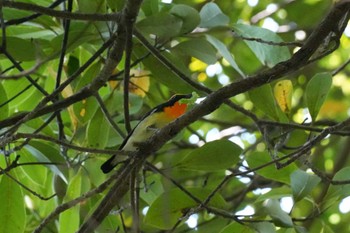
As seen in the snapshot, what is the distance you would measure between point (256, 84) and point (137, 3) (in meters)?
0.47

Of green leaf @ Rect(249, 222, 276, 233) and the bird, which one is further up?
the bird

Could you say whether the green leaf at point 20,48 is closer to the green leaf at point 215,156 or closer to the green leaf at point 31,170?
the green leaf at point 31,170

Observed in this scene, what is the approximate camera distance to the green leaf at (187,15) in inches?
113

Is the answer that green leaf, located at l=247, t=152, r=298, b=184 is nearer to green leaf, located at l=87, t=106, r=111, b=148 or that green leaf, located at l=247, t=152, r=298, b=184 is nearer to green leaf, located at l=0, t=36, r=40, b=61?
green leaf, located at l=87, t=106, r=111, b=148

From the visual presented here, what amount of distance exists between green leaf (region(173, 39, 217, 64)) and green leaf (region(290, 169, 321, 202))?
0.70 m

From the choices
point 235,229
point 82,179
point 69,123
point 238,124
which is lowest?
point 235,229

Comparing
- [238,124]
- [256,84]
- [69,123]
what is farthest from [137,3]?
[238,124]

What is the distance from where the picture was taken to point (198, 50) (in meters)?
3.14

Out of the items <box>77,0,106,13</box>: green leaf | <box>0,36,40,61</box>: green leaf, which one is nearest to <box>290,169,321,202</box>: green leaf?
<box>77,0,106,13</box>: green leaf

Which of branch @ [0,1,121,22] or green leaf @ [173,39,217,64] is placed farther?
green leaf @ [173,39,217,64]

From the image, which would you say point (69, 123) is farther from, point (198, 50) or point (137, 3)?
point (137, 3)

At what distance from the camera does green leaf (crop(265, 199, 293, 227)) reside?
260 cm

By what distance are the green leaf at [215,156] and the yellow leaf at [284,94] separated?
274 millimetres

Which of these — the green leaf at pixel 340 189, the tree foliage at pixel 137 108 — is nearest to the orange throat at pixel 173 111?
the tree foliage at pixel 137 108
